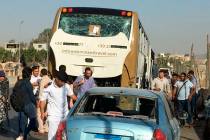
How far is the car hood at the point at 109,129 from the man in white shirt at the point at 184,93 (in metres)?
10.5

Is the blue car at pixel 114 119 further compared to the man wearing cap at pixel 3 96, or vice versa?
the man wearing cap at pixel 3 96

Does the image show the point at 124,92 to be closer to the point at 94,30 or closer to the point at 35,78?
the point at 35,78

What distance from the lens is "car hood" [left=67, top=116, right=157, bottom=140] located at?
6.77 metres

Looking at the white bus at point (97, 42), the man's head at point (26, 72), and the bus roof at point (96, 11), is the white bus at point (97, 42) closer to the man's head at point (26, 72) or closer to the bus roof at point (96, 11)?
the bus roof at point (96, 11)

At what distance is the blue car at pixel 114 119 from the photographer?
6.81 meters

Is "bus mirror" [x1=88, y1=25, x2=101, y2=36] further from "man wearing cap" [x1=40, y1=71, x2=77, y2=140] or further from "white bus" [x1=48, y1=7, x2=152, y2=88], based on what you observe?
"man wearing cap" [x1=40, y1=71, x2=77, y2=140]

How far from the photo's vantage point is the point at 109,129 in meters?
6.83

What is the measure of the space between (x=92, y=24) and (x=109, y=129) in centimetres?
1092

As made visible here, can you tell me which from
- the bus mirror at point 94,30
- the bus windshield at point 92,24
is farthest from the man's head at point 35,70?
the bus mirror at point 94,30

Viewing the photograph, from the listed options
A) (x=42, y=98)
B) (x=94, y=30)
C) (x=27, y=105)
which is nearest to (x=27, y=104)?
(x=27, y=105)

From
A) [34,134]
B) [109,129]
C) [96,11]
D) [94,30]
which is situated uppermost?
[96,11]

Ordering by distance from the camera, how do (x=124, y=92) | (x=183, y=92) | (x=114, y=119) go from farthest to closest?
(x=183, y=92), (x=124, y=92), (x=114, y=119)

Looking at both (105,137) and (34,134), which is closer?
(105,137)

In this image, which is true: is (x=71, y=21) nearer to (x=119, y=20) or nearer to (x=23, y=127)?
(x=119, y=20)
